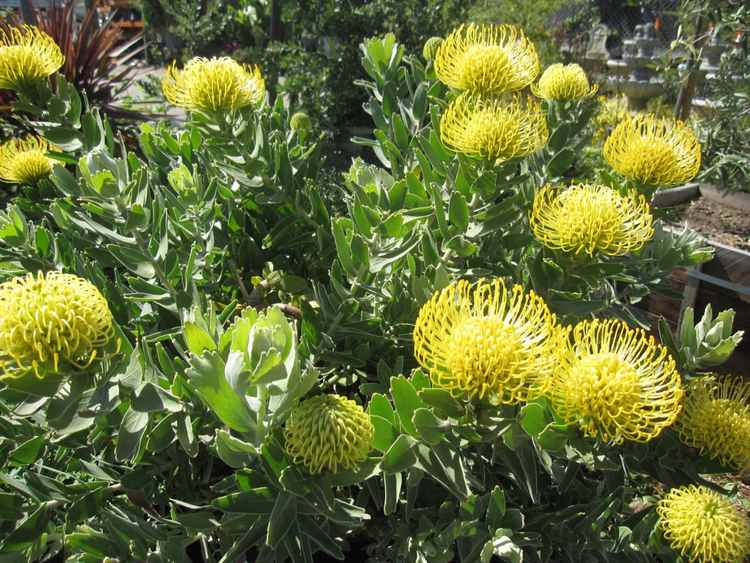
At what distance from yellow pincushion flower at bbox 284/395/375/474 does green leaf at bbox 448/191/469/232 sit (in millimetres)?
522

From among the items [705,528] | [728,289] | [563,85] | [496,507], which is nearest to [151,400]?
[496,507]

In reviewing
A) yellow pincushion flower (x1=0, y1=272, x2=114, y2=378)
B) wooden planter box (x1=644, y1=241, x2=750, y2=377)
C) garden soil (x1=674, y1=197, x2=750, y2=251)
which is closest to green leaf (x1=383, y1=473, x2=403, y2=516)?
yellow pincushion flower (x1=0, y1=272, x2=114, y2=378)

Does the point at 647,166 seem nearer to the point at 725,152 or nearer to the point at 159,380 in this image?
the point at 159,380

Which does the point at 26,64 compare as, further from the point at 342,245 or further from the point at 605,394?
the point at 605,394

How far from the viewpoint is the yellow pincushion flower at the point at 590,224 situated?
1269 mm

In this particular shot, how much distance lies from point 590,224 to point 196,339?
32.9 inches

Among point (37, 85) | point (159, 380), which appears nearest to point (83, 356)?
point (159, 380)

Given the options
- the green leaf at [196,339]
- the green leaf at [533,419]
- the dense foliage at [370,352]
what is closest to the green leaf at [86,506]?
the dense foliage at [370,352]

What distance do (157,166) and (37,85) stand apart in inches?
15.8

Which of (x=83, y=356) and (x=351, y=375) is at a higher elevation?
(x=83, y=356)

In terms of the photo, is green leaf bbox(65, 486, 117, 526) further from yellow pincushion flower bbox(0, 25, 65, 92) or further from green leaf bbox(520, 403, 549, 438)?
yellow pincushion flower bbox(0, 25, 65, 92)

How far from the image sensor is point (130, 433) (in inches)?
42.2

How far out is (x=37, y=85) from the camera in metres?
1.64

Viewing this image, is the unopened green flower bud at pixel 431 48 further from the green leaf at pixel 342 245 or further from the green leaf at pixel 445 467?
the green leaf at pixel 445 467
